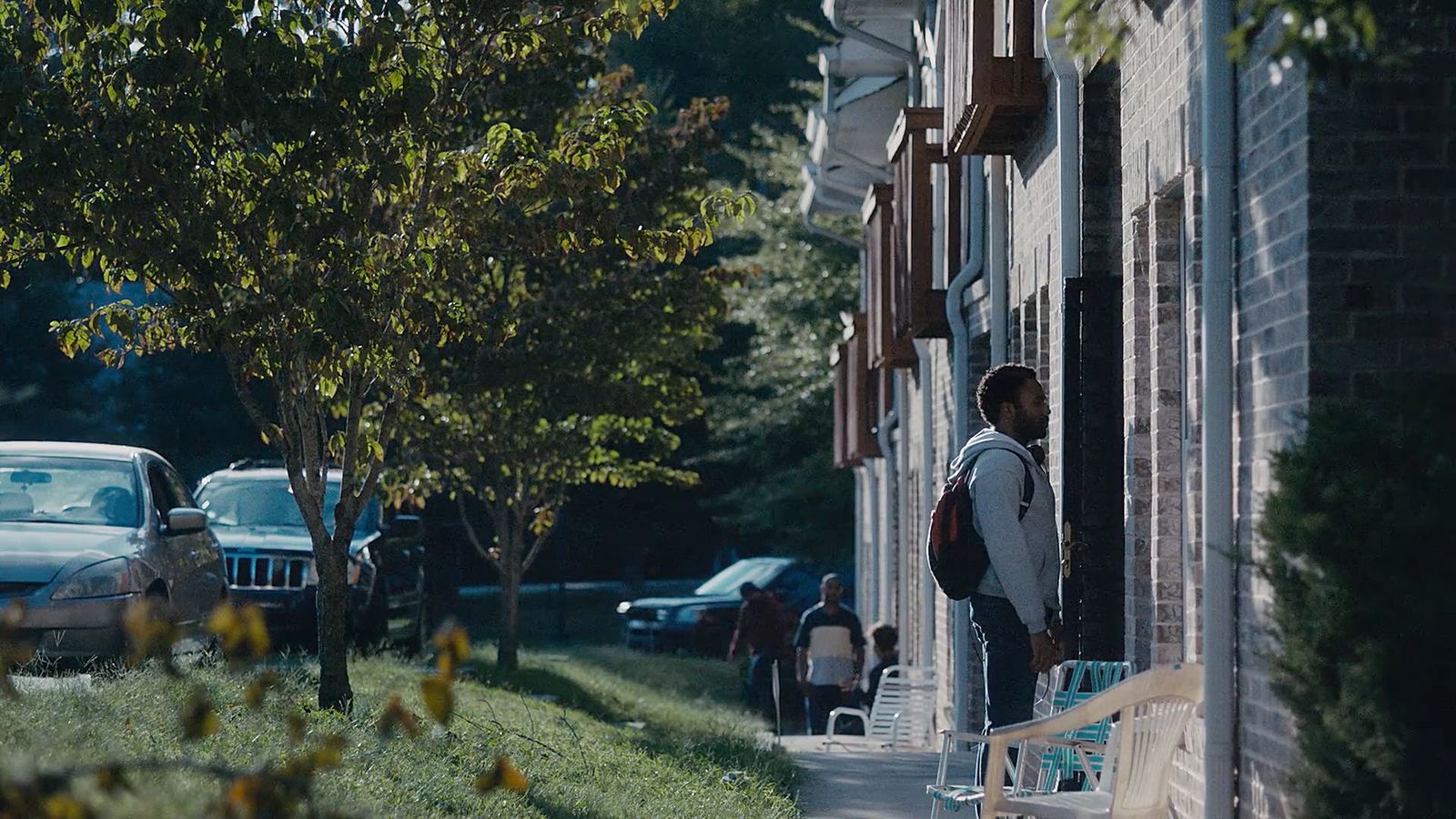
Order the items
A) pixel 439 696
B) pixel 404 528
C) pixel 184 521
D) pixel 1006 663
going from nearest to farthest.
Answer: pixel 439 696 → pixel 1006 663 → pixel 184 521 → pixel 404 528

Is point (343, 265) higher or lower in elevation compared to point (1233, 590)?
higher

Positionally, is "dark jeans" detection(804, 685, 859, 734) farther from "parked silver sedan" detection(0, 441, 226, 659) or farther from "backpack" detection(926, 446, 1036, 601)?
"backpack" detection(926, 446, 1036, 601)

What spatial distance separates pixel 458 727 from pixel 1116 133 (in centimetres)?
445

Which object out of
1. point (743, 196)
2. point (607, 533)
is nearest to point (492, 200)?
point (743, 196)

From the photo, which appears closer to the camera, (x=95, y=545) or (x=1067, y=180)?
(x=1067, y=180)

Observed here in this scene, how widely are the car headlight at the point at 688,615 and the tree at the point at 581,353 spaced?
8.79m

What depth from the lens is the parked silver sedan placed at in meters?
10.4

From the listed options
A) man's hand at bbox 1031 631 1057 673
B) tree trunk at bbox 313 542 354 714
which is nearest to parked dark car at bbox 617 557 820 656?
tree trunk at bbox 313 542 354 714

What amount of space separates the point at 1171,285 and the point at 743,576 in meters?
23.7

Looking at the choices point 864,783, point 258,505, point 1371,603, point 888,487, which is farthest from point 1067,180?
point 888,487

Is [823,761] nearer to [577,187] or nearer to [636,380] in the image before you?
[577,187]

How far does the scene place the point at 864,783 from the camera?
1061cm

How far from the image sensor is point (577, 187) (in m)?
9.68

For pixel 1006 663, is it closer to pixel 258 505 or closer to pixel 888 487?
pixel 258 505
